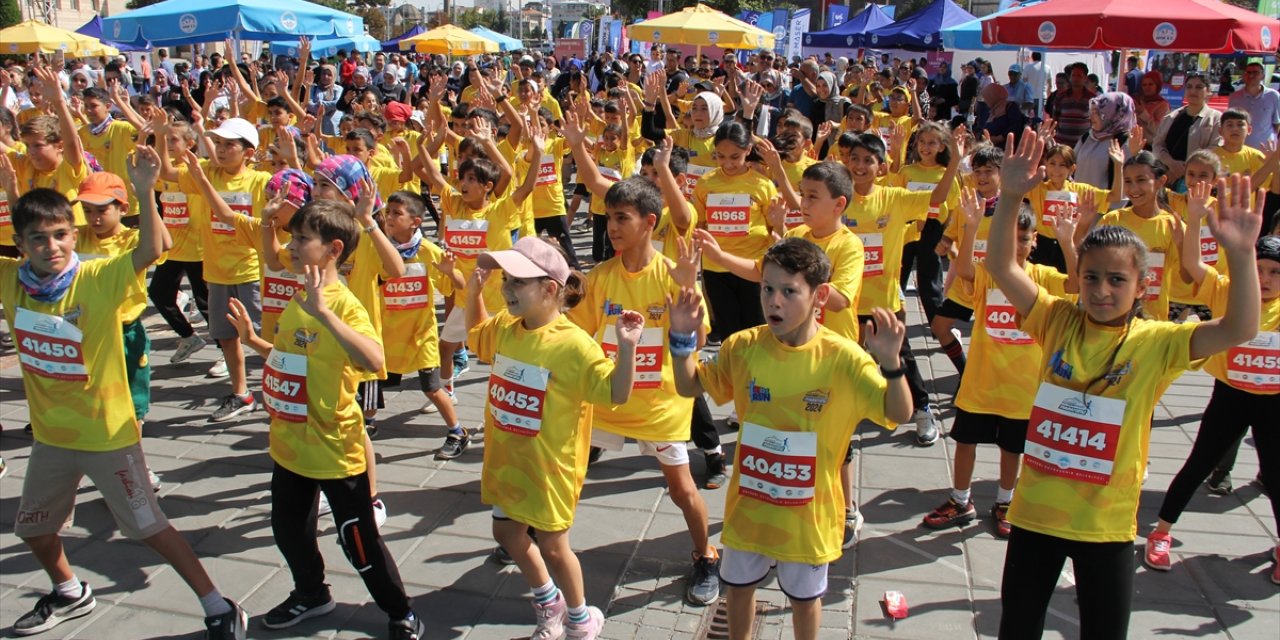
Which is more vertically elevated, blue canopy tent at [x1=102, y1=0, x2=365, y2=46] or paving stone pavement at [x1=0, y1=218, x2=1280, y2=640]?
blue canopy tent at [x1=102, y1=0, x2=365, y2=46]

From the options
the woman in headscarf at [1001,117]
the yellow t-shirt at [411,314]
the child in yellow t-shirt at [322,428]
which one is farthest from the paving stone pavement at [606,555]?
the woman in headscarf at [1001,117]

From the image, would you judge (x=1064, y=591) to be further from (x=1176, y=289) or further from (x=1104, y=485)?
(x=1176, y=289)

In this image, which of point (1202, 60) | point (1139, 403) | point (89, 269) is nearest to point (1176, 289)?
point (1139, 403)

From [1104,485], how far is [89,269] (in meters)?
3.92

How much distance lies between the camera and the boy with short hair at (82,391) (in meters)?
3.87

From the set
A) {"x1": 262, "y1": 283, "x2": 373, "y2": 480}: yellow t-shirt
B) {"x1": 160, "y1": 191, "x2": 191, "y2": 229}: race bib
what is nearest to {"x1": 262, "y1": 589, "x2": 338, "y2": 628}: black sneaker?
{"x1": 262, "y1": 283, "x2": 373, "y2": 480}: yellow t-shirt

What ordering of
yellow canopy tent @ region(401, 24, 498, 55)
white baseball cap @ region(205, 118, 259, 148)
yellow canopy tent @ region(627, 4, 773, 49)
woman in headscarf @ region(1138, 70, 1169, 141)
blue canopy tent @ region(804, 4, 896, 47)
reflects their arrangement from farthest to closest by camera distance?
1. blue canopy tent @ region(804, 4, 896, 47)
2. yellow canopy tent @ region(401, 24, 498, 55)
3. yellow canopy tent @ region(627, 4, 773, 49)
4. woman in headscarf @ region(1138, 70, 1169, 141)
5. white baseball cap @ region(205, 118, 259, 148)

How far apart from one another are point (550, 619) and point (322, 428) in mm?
1185

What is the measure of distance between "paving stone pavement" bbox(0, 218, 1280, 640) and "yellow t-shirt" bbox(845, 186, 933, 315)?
3.19ft

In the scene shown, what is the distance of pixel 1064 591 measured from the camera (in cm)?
440

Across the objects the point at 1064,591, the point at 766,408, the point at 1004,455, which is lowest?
the point at 1064,591

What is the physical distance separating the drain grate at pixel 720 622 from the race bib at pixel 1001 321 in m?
1.75

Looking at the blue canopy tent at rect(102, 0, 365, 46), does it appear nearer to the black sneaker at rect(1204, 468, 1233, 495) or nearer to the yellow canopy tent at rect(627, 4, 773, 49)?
the yellow canopy tent at rect(627, 4, 773, 49)

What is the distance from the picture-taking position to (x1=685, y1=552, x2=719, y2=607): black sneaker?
4.30 meters
